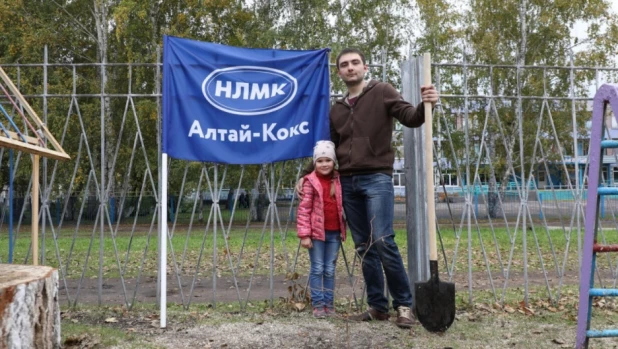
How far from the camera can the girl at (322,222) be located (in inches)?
170

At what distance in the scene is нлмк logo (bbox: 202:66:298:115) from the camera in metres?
4.62

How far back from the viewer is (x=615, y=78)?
14555mm

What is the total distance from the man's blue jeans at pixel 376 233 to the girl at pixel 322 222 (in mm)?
98

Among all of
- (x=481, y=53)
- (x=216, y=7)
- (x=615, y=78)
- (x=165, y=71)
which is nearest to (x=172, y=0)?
(x=216, y=7)

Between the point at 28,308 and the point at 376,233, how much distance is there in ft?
7.66

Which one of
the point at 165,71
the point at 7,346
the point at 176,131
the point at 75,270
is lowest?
the point at 75,270

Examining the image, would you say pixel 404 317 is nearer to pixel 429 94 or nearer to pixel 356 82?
pixel 429 94

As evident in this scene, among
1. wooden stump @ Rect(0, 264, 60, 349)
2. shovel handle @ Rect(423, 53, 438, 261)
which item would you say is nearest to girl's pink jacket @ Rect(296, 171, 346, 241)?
shovel handle @ Rect(423, 53, 438, 261)

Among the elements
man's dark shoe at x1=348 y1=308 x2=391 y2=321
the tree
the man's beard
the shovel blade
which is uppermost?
the tree

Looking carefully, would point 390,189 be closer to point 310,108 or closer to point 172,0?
point 310,108

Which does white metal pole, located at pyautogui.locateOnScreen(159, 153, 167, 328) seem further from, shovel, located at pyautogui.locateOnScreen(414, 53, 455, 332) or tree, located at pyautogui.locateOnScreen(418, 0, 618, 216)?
tree, located at pyautogui.locateOnScreen(418, 0, 618, 216)

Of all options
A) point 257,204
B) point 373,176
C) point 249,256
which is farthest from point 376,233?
point 257,204

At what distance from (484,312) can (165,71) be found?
10.7 feet

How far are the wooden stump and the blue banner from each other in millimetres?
1611
